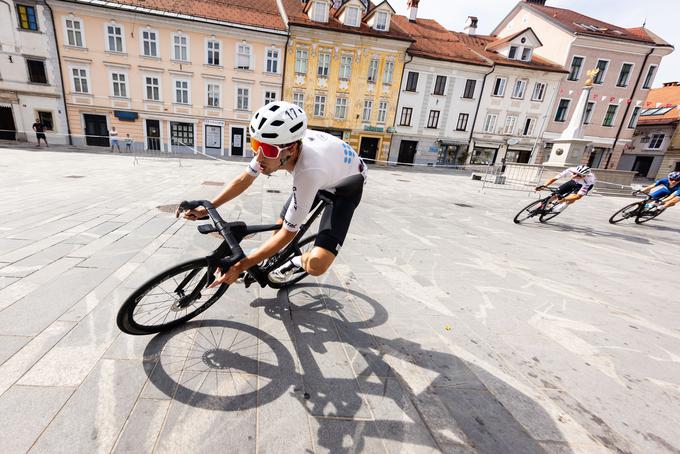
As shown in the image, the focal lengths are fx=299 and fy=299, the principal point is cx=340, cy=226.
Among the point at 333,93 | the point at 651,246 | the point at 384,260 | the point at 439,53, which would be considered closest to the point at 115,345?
the point at 384,260

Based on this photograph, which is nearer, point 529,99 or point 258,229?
point 258,229

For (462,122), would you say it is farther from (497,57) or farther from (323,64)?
(323,64)

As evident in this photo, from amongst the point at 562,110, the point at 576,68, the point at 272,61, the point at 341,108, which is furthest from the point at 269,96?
the point at 576,68

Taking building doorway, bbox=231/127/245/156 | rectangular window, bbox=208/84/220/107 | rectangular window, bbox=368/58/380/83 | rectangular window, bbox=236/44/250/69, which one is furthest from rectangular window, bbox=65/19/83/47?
rectangular window, bbox=368/58/380/83

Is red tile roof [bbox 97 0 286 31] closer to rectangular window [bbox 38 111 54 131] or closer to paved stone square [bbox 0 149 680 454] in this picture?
rectangular window [bbox 38 111 54 131]

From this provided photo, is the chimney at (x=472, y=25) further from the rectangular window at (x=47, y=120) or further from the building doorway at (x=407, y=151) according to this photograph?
the rectangular window at (x=47, y=120)

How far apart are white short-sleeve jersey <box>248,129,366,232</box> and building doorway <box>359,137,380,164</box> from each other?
89.7 feet

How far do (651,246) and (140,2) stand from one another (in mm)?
32319

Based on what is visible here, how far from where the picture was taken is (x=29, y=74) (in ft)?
71.8

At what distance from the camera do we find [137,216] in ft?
19.8

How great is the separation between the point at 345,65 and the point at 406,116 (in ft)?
24.5

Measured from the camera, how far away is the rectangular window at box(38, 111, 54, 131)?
22.7 metres

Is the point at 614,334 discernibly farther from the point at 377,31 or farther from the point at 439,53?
the point at 439,53

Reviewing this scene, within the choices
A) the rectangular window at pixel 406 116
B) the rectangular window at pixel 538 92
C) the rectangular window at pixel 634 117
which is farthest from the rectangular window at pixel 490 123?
the rectangular window at pixel 634 117
